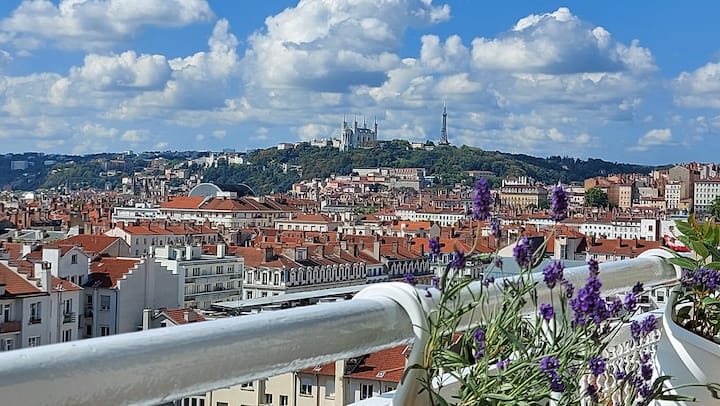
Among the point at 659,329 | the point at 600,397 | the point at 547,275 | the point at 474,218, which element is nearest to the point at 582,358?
the point at 547,275

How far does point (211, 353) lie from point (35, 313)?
25.0 m

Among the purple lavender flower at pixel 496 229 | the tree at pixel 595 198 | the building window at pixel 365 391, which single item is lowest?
the building window at pixel 365 391

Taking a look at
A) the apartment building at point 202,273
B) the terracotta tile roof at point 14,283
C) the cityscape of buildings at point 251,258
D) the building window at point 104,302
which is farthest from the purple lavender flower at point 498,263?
the apartment building at point 202,273

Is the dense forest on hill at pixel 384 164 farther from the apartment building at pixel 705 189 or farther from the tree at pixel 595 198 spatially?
the apartment building at pixel 705 189

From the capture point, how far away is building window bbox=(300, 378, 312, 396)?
1168mm

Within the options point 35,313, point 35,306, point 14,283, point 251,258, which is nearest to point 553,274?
point 14,283

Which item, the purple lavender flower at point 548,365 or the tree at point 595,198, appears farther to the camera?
the tree at point 595,198

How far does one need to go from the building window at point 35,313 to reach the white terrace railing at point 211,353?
24.3 m

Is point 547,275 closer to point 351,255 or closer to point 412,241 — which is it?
point 351,255

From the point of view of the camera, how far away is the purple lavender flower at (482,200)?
114 cm

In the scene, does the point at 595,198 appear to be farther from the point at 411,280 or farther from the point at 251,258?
the point at 411,280

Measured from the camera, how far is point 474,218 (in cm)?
116

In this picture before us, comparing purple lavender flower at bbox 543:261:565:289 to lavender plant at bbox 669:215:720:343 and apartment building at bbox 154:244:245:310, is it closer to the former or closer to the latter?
lavender plant at bbox 669:215:720:343

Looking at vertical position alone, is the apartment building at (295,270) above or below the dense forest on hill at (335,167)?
below
